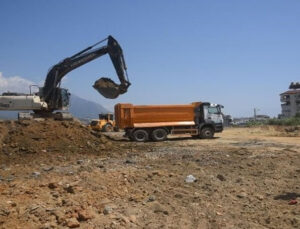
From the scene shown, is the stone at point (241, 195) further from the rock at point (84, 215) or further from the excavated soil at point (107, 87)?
the excavated soil at point (107, 87)

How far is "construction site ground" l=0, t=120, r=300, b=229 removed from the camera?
8.16 metres

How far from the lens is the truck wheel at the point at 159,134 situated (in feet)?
87.5

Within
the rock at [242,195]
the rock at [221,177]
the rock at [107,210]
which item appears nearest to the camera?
the rock at [107,210]

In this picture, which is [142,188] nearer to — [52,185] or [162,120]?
[52,185]

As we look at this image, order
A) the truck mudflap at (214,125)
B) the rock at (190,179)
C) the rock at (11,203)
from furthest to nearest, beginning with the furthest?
the truck mudflap at (214,125), the rock at (190,179), the rock at (11,203)

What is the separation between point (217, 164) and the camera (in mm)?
14266

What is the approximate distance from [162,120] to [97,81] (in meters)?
5.09

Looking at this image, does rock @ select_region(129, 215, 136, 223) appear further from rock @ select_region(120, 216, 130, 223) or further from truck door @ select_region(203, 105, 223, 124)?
truck door @ select_region(203, 105, 223, 124)

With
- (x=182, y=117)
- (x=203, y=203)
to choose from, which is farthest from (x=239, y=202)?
(x=182, y=117)

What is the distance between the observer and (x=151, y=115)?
2667 centimetres

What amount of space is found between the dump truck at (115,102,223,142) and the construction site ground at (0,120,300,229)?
879 centimetres

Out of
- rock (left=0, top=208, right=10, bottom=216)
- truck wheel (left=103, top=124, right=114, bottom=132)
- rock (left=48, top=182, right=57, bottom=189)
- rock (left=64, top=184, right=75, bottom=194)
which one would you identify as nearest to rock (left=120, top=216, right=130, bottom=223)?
rock (left=64, top=184, right=75, bottom=194)

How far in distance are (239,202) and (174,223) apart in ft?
7.04

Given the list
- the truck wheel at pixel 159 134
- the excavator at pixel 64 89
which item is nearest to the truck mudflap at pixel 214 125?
the truck wheel at pixel 159 134
